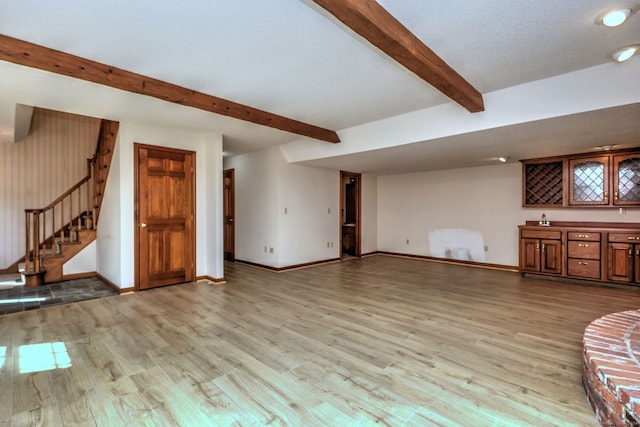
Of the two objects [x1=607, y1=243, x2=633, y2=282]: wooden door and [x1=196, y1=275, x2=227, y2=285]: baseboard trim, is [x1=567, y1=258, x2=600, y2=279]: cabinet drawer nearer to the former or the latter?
[x1=607, y1=243, x2=633, y2=282]: wooden door

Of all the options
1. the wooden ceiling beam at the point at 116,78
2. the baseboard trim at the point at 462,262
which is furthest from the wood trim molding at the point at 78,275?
the baseboard trim at the point at 462,262

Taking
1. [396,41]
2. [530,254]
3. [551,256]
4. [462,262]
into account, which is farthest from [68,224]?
[551,256]

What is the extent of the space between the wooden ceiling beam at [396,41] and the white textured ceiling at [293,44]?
0.22 ft

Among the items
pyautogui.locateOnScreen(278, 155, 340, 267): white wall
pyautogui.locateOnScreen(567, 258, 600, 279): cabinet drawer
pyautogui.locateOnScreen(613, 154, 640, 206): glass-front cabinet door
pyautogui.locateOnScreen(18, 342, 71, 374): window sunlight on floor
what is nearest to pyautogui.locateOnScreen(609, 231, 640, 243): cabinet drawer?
pyautogui.locateOnScreen(567, 258, 600, 279): cabinet drawer

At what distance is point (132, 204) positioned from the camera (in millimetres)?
4250

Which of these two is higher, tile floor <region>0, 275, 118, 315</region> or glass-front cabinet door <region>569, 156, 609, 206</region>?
glass-front cabinet door <region>569, 156, 609, 206</region>

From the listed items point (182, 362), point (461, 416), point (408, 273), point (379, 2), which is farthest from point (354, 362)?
point (408, 273)

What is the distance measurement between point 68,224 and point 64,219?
58cm

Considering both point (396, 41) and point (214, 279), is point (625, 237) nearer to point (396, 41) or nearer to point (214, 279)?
point (396, 41)

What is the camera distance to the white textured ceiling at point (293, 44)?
1887 mm

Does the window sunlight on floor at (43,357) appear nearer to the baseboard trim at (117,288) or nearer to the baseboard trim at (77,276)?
the baseboard trim at (117,288)

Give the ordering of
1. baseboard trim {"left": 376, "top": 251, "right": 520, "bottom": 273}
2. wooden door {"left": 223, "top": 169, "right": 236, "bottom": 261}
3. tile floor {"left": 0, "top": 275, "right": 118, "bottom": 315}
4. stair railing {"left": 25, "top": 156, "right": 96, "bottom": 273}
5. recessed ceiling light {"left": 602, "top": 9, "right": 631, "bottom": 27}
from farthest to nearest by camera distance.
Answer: wooden door {"left": 223, "top": 169, "right": 236, "bottom": 261} → baseboard trim {"left": 376, "top": 251, "right": 520, "bottom": 273} → stair railing {"left": 25, "top": 156, "right": 96, "bottom": 273} → tile floor {"left": 0, "top": 275, "right": 118, "bottom": 315} → recessed ceiling light {"left": 602, "top": 9, "right": 631, "bottom": 27}

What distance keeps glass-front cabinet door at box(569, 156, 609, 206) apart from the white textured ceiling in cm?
224

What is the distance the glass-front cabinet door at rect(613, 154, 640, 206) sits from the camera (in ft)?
15.0
